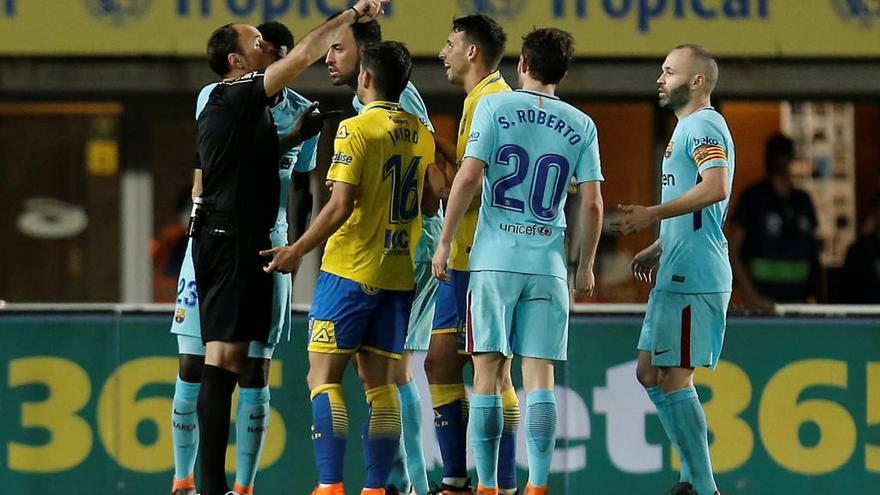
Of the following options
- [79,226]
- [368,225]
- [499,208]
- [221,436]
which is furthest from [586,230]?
[79,226]

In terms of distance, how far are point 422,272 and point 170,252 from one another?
425cm

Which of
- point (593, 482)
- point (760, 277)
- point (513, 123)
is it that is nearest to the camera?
point (513, 123)

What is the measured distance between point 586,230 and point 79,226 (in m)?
5.60

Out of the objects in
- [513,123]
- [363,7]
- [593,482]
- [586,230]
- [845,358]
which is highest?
[363,7]

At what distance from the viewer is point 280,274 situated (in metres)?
6.90

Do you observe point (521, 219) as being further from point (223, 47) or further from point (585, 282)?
point (223, 47)

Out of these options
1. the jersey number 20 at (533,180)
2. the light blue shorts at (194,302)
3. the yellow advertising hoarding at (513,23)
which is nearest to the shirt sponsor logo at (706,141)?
the jersey number 20 at (533,180)

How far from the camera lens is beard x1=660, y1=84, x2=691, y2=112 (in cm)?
693

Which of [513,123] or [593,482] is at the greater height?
[513,123]

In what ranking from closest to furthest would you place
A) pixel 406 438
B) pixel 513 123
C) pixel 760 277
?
1. pixel 513 123
2. pixel 406 438
3. pixel 760 277

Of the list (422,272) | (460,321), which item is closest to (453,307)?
(460,321)

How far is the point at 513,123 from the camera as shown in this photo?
645 centimetres

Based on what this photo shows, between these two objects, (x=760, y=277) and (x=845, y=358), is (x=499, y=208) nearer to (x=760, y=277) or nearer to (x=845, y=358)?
(x=845, y=358)

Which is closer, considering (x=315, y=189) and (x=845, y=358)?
(x=845, y=358)
